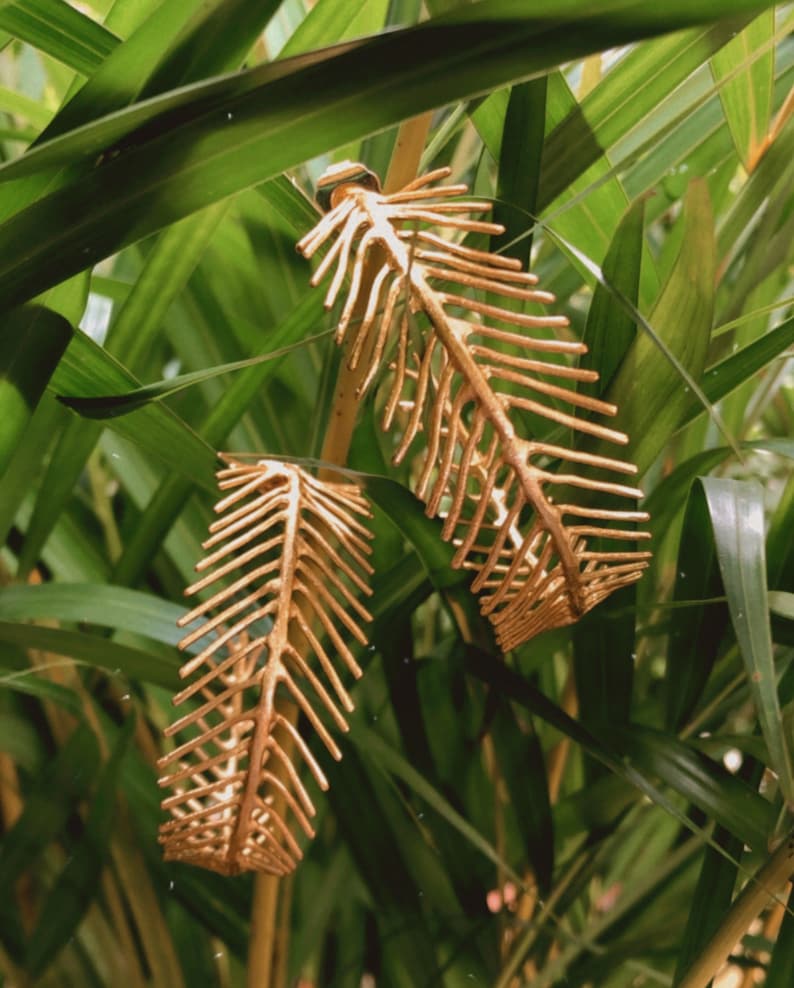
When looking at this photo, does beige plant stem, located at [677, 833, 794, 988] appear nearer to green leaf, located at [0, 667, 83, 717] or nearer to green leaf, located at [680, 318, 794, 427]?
green leaf, located at [680, 318, 794, 427]

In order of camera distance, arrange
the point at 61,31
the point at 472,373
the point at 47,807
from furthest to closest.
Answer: the point at 47,807
the point at 61,31
the point at 472,373

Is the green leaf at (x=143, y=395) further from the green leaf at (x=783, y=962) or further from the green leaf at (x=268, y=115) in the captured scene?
the green leaf at (x=783, y=962)

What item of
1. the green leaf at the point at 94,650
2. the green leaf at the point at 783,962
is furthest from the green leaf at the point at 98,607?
the green leaf at the point at 783,962

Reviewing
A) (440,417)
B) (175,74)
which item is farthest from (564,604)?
(175,74)

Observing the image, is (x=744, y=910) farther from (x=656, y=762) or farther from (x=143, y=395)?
(x=143, y=395)

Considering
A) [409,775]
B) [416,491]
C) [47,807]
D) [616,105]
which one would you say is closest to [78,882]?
[47,807]

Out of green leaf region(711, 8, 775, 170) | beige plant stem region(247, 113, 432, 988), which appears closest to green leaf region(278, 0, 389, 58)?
beige plant stem region(247, 113, 432, 988)
